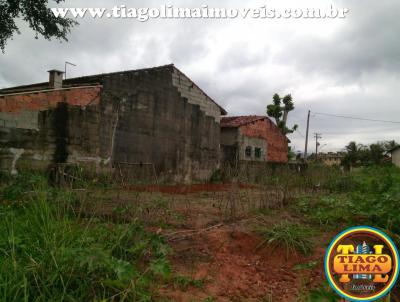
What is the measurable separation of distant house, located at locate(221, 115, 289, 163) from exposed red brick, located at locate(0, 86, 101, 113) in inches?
335

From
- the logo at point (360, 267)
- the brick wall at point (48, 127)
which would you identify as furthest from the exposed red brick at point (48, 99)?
the logo at point (360, 267)

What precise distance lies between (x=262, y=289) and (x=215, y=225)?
2116 millimetres

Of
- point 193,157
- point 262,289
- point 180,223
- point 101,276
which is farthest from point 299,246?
point 193,157

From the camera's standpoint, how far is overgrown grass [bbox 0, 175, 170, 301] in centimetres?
250

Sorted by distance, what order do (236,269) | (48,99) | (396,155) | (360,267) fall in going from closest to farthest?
(360,267)
(236,269)
(48,99)
(396,155)

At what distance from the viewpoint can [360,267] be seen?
4.01ft

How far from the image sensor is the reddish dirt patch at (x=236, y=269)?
130 inches

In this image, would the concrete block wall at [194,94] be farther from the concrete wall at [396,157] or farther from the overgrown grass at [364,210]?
the concrete wall at [396,157]

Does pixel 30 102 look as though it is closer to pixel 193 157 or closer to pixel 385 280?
pixel 193 157

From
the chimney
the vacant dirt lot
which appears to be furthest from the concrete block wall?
the vacant dirt lot

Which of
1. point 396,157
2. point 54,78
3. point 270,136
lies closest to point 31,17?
point 54,78

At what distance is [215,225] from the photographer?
18.2 ft

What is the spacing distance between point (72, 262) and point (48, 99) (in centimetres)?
758

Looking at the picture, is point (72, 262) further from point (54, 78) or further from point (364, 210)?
point (54, 78)
